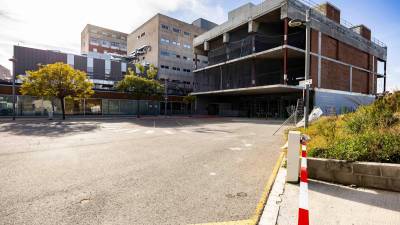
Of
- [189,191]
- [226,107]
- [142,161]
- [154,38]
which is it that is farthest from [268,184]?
[154,38]

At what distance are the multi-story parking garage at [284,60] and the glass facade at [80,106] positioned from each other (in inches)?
389

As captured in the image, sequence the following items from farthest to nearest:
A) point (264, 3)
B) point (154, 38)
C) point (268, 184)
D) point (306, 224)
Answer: point (154, 38), point (264, 3), point (268, 184), point (306, 224)

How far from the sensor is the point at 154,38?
48844 mm

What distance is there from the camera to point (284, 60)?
26484 millimetres

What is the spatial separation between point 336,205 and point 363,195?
79cm

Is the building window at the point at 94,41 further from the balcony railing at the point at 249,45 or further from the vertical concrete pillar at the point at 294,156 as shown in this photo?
the vertical concrete pillar at the point at 294,156

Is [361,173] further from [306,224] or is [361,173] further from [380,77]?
[380,77]

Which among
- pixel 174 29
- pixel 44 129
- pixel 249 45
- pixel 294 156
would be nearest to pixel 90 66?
pixel 174 29

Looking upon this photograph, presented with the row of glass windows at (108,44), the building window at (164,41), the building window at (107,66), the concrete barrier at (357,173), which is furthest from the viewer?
the row of glass windows at (108,44)

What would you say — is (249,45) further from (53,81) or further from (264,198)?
(264,198)

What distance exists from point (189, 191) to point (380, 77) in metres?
52.9

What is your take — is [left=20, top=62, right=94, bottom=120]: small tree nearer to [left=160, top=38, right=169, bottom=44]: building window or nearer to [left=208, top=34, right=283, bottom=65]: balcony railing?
[left=208, top=34, right=283, bottom=65]: balcony railing

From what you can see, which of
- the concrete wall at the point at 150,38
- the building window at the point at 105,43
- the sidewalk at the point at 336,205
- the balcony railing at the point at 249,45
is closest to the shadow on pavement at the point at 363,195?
the sidewalk at the point at 336,205

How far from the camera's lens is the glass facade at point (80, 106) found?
30.0m
